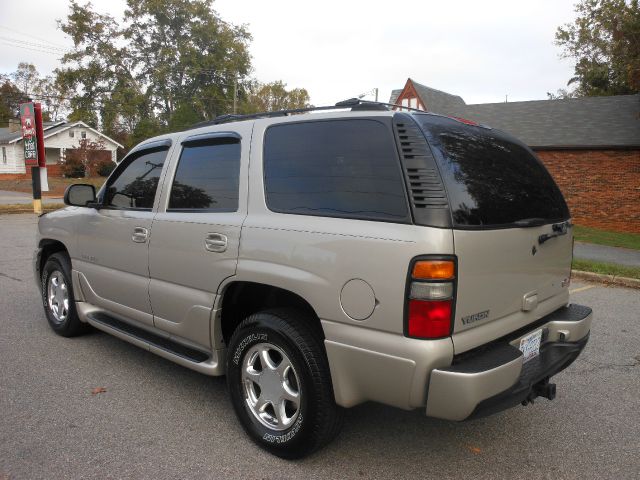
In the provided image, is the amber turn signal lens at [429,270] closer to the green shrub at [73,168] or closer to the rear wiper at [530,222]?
the rear wiper at [530,222]

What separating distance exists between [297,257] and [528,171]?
1.57 m

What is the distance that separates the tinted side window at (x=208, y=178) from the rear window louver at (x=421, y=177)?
1177mm

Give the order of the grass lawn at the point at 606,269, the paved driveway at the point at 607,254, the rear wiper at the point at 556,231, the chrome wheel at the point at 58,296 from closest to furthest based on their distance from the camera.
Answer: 1. the rear wiper at the point at 556,231
2. the chrome wheel at the point at 58,296
3. the grass lawn at the point at 606,269
4. the paved driveway at the point at 607,254

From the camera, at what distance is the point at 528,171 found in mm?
3043

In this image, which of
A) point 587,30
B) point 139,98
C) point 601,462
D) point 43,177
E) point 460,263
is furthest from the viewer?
point 139,98

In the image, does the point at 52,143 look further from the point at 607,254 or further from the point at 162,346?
the point at 162,346

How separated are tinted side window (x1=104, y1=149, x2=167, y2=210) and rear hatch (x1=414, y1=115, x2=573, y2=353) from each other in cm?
218

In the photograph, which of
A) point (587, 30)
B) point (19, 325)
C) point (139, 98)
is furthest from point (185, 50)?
point (19, 325)

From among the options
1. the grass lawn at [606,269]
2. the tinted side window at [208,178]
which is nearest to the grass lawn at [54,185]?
the grass lawn at [606,269]

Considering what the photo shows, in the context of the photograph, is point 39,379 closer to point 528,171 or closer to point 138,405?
point 138,405

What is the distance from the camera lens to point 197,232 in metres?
3.20

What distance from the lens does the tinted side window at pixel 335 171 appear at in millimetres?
2414

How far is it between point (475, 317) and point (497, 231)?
1.48 ft

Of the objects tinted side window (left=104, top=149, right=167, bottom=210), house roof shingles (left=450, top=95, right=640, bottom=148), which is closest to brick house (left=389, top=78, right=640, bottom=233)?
house roof shingles (left=450, top=95, right=640, bottom=148)
